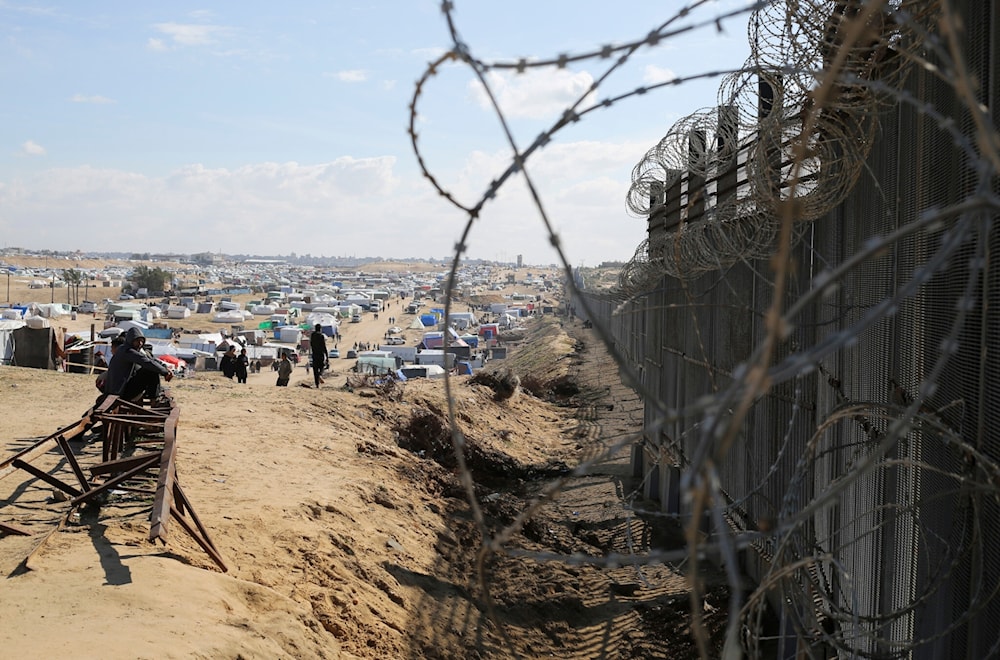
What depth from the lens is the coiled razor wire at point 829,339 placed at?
152 centimetres

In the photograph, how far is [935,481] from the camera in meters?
4.08

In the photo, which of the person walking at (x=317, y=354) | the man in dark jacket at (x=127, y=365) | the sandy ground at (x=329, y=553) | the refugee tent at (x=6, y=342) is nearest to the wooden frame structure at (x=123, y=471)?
the sandy ground at (x=329, y=553)

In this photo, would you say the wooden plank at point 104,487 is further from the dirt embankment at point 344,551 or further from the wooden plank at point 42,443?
the wooden plank at point 42,443

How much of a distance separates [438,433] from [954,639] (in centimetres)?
1288

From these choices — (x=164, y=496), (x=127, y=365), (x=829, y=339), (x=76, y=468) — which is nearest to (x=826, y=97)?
(x=829, y=339)

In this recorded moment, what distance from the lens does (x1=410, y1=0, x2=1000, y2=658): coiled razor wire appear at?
4.98ft

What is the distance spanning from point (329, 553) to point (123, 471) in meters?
1.98

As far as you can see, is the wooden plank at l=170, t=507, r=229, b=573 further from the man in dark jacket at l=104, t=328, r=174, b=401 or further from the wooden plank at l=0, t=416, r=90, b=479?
the man in dark jacket at l=104, t=328, r=174, b=401

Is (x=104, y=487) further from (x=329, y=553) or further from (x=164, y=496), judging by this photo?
(x=329, y=553)

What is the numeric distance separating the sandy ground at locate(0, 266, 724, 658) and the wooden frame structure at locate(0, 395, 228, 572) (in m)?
0.17

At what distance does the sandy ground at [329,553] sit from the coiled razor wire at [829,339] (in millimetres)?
458

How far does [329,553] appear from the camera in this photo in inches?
307

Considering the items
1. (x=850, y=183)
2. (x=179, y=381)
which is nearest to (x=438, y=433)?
(x=179, y=381)

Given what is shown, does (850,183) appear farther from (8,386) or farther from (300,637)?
(8,386)
